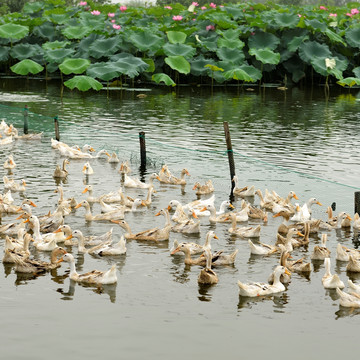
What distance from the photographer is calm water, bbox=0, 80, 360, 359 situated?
41.2 feet

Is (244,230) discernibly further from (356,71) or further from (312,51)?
(356,71)

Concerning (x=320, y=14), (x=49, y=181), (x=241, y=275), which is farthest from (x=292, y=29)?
(x=241, y=275)

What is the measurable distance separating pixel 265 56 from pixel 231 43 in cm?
248

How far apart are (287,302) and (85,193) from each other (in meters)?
8.98

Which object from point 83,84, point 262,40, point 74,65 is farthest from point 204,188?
point 262,40

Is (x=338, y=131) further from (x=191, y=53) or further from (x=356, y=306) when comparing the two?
(x=356, y=306)

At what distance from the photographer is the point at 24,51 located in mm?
47625

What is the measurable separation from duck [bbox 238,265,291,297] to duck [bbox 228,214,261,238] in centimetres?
333

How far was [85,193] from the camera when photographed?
21.8 metres

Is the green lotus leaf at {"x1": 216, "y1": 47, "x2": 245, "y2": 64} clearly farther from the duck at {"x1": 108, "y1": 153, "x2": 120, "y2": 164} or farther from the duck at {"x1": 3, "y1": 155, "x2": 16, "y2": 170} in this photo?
the duck at {"x1": 3, "y1": 155, "x2": 16, "y2": 170}

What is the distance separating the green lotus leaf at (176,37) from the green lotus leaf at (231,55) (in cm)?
225

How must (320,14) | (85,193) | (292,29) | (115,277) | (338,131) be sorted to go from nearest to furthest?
(115,277) < (85,193) < (338,131) < (292,29) < (320,14)

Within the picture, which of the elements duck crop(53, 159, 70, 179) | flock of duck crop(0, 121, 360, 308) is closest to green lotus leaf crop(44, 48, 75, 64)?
duck crop(53, 159, 70, 179)

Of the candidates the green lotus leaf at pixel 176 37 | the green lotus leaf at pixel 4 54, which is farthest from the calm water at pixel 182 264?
the green lotus leaf at pixel 4 54
